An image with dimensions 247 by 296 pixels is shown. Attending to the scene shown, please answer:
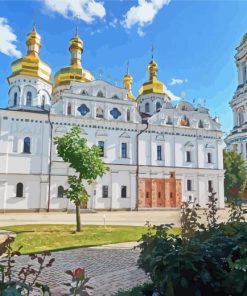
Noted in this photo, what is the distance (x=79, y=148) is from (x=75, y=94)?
16.8 meters

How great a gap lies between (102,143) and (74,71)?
459 inches

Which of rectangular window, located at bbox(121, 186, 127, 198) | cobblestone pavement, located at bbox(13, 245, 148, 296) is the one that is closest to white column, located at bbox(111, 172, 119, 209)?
rectangular window, located at bbox(121, 186, 127, 198)

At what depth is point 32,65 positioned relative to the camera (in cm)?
3572

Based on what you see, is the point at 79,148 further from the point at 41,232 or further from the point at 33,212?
the point at 33,212

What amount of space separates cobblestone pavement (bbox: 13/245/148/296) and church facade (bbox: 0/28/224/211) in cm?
2006

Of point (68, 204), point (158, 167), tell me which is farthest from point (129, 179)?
point (68, 204)

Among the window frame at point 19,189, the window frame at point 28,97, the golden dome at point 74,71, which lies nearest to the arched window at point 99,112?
the golden dome at point 74,71

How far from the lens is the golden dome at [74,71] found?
39.0 metres

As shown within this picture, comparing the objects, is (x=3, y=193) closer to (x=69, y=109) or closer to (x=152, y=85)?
(x=69, y=109)

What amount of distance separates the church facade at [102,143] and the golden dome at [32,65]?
0.36ft

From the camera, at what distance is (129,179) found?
3347 centimetres

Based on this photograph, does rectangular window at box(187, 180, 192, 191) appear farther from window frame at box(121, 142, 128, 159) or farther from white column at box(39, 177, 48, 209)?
white column at box(39, 177, 48, 209)

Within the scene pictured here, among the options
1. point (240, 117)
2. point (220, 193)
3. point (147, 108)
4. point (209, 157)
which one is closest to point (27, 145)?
point (147, 108)

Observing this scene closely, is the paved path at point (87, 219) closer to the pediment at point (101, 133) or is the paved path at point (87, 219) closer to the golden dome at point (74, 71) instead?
the pediment at point (101, 133)
